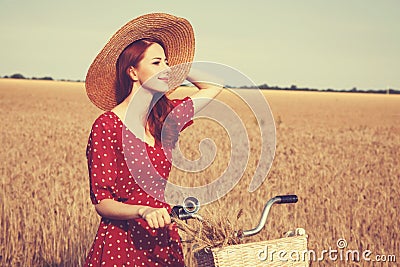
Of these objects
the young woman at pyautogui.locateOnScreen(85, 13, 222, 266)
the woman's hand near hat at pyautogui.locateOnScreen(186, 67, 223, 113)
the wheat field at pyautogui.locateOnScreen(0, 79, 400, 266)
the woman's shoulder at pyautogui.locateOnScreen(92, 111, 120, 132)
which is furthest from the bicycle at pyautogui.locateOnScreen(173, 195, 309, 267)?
the woman's hand near hat at pyautogui.locateOnScreen(186, 67, 223, 113)

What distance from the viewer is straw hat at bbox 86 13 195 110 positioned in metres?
3.05

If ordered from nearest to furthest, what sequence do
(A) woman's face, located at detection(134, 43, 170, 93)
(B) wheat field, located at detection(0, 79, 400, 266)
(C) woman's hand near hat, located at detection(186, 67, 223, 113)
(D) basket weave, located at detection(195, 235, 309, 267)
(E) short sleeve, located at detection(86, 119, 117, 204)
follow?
(D) basket weave, located at detection(195, 235, 309, 267)
(E) short sleeve, located at detection(86, 119, 117, 204)
(A) woman's face, located at detection(134, 43, 170, 93)
(C) woman's hand near hat, located at detection(186, 67, 223, 113)
(B) wheat field, located at detection(0, 79, 400, 266)

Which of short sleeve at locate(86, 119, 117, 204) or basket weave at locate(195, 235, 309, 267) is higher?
short sleeve at locate(86, 119, 117, 204)

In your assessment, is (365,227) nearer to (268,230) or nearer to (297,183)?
(268,230)

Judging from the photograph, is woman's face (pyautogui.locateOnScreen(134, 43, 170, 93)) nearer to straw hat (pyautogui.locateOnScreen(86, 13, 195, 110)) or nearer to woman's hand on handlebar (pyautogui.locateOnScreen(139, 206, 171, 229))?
straw hat (pyautogui.locateOnScreen(86, 13, 195, 110))

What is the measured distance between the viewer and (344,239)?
5605 millimetres

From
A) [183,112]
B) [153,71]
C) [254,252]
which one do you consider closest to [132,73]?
[153,71]

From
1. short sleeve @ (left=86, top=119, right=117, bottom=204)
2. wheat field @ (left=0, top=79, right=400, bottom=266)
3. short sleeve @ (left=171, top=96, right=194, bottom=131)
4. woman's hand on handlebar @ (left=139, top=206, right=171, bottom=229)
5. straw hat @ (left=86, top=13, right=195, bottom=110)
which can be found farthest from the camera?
wheat field @ (left=0, top=79, right=400, bottom=266)

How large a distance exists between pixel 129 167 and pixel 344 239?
317 centimetres

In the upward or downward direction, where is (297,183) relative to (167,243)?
downward

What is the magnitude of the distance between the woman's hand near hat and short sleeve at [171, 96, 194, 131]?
0.12 ft

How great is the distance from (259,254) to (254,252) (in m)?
0.02

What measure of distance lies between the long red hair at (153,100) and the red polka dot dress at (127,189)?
0.26 feet

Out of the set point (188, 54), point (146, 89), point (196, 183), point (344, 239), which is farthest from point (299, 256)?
point (196, 183)
